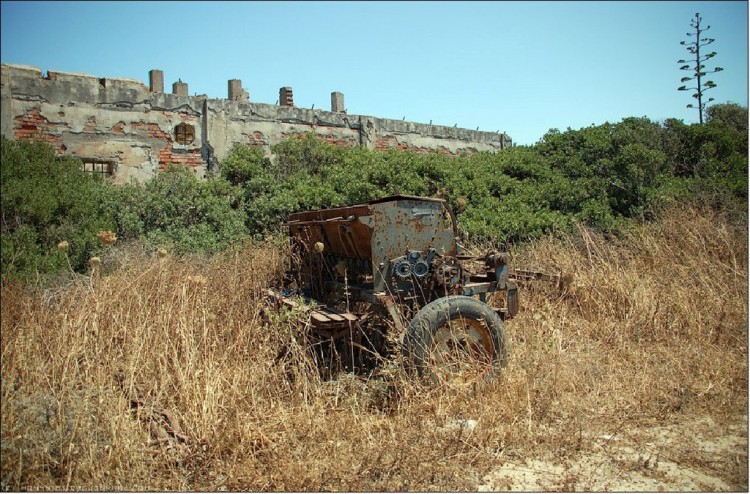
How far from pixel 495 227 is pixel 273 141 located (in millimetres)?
6686

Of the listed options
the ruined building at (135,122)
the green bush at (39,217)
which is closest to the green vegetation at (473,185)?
the green bush at (39,217)

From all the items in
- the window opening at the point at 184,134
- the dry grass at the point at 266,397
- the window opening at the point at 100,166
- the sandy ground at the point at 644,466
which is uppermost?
the window opening at the point at 184,134

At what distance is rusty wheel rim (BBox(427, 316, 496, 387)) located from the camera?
4.49 metres

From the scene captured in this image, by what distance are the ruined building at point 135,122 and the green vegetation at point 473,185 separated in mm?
927

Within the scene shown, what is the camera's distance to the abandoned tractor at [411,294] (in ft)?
15.1

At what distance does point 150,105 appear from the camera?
11.9 meters

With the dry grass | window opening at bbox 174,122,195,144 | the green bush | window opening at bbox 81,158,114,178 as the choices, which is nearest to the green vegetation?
the green bush

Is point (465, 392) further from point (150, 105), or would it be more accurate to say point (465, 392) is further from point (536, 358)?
point (150, 105)

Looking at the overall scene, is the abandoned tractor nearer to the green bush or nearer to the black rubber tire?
the black rubber tire

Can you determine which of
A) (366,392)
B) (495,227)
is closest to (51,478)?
(366,392)

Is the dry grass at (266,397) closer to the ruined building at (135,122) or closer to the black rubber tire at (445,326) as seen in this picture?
the black rubber tire at (445,326)

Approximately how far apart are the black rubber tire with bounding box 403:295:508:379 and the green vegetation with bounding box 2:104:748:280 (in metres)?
3.52

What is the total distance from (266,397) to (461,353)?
1670mm

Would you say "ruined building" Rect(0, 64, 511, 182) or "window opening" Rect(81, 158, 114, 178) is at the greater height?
"ruined building" Rect(0, 64, 511, 182)
